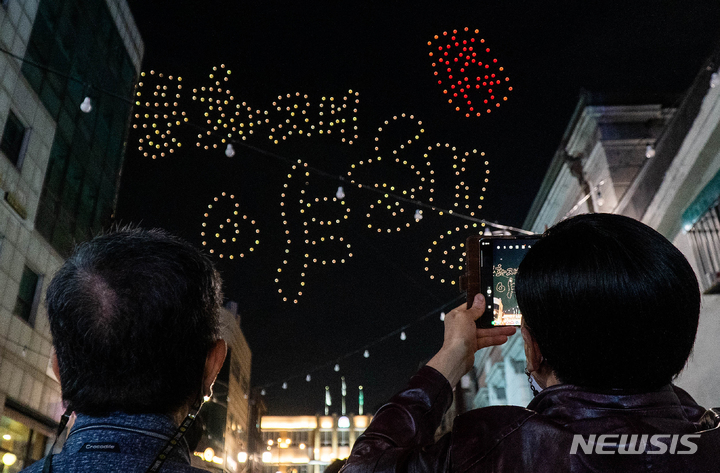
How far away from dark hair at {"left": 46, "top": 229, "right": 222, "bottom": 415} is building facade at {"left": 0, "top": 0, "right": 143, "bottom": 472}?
1023 cm

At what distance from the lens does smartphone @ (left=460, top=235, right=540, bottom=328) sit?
1894mm

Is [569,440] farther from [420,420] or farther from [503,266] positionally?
[503,266]

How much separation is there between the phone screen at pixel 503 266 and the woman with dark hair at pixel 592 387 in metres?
0.52

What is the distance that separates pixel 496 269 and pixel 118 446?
1289mm

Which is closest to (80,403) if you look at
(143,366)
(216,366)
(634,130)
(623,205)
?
(143,366)

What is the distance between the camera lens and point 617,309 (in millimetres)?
1247

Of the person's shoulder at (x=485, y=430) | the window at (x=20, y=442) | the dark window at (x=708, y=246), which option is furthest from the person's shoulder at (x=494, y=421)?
the window at (x=20, y=442)

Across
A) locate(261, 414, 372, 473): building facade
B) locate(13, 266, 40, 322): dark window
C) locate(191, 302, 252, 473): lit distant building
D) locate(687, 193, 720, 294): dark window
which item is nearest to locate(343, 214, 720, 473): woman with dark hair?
locate(687, 193, 720, 294): dark window

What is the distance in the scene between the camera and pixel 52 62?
14.9 m

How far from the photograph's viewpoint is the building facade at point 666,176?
888 centimetres

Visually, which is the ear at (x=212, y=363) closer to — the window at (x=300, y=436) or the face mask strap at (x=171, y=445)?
the face mask strap at (x=171, y=445)

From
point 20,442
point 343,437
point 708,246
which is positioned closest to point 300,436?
point 343,437

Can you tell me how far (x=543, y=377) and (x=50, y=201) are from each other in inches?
649

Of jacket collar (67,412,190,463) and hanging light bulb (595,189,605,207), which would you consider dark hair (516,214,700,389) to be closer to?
jacket collar (67,412,190,463)
